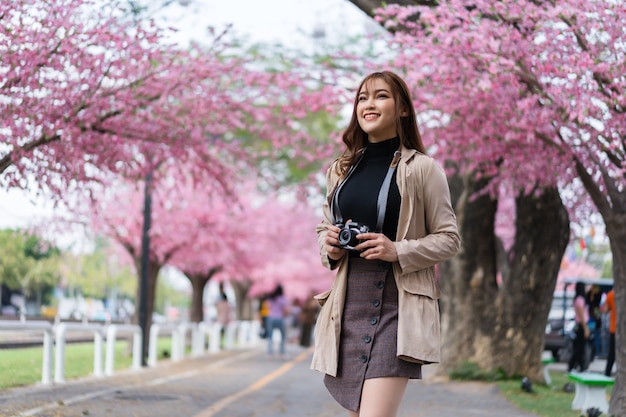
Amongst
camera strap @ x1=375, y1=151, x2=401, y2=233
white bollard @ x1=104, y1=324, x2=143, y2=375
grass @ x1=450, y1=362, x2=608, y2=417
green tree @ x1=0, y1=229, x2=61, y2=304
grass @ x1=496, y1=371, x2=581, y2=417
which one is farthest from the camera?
green tree @ x1=0, y1=229, x2=61, y2=304

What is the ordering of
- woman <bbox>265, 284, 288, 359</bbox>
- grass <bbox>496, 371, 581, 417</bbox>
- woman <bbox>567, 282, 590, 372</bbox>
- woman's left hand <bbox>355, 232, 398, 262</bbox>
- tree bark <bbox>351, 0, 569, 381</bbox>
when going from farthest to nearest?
woman <bbox>265, 284, 288, 359</bbox> → woman <bbox>567, 282, 590, 372</bbox> → tree bark <bbox>351, 0, 569, 381</bbox> → grass <bbox>496, 371, 581, 417</bbox> → woman's left hand <bbox>355, 232, 398, 262</bbox>

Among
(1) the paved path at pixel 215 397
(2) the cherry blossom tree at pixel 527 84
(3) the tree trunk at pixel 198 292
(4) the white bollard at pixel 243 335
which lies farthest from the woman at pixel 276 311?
(2) the cherry blossom tree at pixel 527 84

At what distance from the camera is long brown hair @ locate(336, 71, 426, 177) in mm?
4102

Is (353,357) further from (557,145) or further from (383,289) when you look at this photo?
(557,145)

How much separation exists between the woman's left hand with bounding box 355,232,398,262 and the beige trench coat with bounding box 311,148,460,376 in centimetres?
3

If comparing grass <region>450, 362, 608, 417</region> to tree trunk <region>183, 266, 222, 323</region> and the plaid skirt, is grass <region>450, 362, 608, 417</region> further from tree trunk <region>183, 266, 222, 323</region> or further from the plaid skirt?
tree trunk <region>183, 266, 222, 323</region>

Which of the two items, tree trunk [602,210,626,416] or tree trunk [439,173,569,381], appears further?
tree trunk [439,173,569,381]

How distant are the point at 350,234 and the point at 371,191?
28 cm

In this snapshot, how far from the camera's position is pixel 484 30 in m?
9.95

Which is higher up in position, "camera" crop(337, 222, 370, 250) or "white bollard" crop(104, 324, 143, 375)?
"camera" crop(337, 222, 370, 250)

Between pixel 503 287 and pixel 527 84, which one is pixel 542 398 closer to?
pixel 503 287

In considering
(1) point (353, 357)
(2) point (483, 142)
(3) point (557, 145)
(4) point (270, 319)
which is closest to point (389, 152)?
(1) point (353, 357)

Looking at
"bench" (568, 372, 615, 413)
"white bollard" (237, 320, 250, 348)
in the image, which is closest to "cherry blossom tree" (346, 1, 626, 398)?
"bench" (568, 372, 615, 413)

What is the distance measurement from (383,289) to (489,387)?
11369 millimetres
